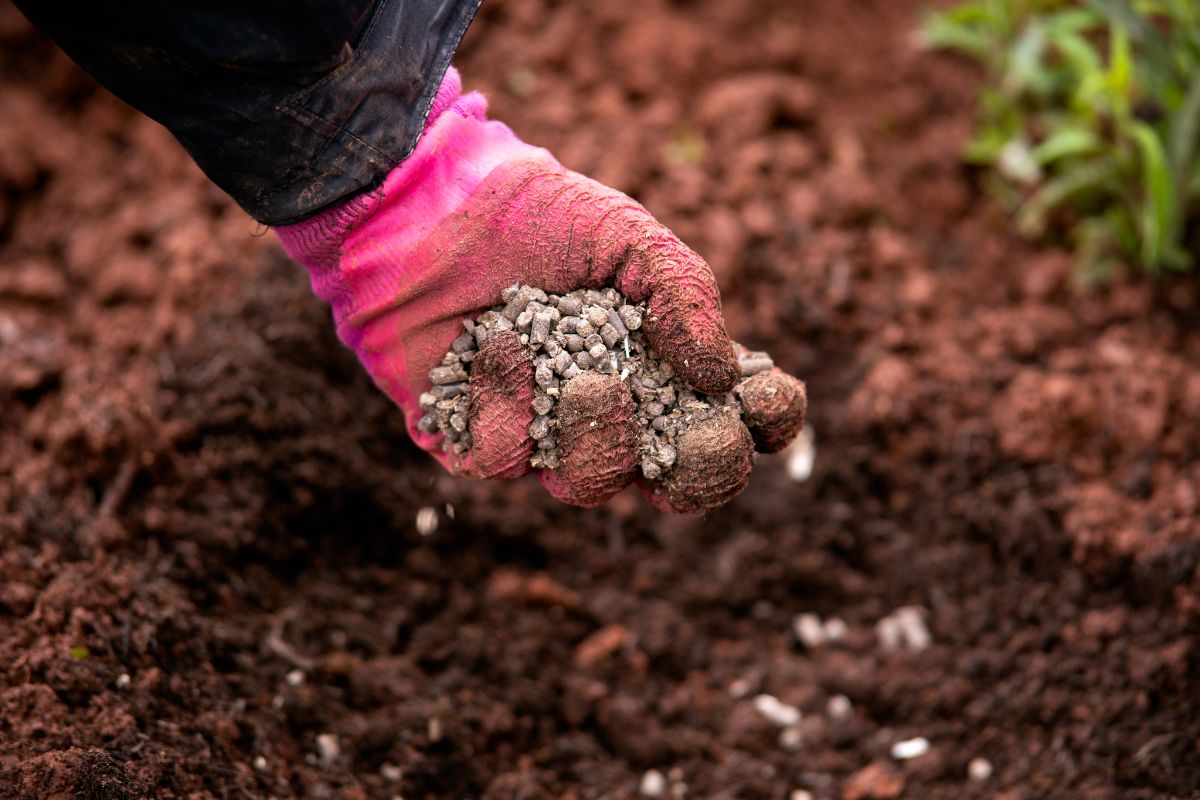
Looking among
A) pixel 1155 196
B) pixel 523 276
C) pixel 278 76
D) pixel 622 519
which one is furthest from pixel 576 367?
pixel 1155 196

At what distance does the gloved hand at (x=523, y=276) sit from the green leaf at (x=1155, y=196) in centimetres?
133

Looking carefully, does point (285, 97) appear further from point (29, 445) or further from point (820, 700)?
point (820, 700)

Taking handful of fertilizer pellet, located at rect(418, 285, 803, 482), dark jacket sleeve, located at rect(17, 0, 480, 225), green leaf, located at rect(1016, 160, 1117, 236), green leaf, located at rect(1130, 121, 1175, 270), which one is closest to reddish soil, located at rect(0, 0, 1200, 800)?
green leaf, located at rect(1016, 160, 1117, 236)

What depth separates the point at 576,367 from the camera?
4.60ft

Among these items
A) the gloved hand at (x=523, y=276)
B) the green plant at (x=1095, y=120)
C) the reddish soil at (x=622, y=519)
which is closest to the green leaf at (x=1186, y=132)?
the green plant at (x=1095, y=120)

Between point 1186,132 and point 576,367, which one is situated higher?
point 1186,132

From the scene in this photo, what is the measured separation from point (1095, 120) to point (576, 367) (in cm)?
190

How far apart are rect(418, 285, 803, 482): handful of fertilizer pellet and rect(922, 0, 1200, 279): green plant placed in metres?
1.48

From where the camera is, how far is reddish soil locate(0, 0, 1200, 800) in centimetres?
172

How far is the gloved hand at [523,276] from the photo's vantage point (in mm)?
1382

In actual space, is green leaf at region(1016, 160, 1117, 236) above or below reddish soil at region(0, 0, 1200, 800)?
above

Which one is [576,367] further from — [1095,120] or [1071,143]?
[1095,120]

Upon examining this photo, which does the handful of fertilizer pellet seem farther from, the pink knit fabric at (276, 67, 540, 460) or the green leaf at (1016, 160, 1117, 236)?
the green leaf at (1016, 160, 1117, 236)

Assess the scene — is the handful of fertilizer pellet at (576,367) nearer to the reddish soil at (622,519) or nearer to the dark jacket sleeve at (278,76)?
the dark jacket sleeve at (278,76)
